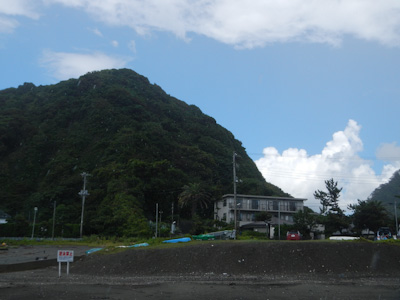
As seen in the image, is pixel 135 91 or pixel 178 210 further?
pixel 135 91

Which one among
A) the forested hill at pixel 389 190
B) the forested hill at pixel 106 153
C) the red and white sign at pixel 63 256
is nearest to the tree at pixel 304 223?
the forested hill at pixel 106 153

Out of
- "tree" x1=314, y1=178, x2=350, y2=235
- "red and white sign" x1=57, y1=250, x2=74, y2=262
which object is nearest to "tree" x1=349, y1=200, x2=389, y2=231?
"tree" x1=314, y1=178, x2=350, y2=235

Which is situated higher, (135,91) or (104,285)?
(135,91)

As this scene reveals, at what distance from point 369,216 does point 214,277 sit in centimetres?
3840

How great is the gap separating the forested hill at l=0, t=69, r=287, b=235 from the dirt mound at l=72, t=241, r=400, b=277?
114 ft

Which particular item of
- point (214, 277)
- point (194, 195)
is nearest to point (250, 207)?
point (194, 195)

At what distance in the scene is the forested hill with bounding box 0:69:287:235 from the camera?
69.2m

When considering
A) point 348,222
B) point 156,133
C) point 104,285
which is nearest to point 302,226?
point 348,222

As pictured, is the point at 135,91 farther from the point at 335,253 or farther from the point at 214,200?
the point at 335,253

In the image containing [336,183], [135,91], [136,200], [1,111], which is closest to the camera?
[336,183]

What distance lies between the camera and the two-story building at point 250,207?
216ft

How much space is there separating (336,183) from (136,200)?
110 ft

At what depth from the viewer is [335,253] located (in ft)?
72.6

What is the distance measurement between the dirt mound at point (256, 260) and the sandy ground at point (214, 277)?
0.18 ft
